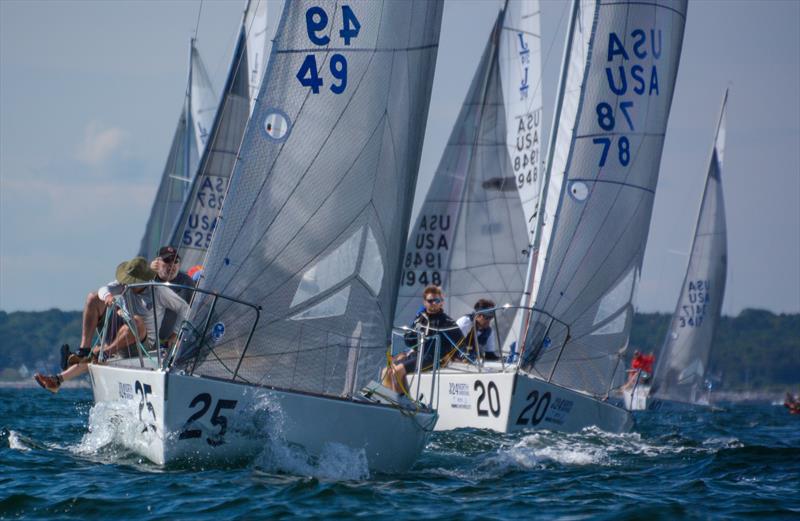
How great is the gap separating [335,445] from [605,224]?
735cm

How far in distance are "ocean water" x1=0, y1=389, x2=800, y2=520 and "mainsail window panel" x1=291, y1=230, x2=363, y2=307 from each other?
146 cm

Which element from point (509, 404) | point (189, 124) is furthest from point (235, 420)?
point (189, 124)

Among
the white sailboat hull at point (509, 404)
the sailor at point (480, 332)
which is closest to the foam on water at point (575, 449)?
the white sailboat hull at point (509, 404)

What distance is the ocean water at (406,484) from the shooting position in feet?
27.0

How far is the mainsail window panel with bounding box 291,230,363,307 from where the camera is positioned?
10531mm

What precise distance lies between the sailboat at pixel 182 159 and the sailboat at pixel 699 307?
36.8 feet

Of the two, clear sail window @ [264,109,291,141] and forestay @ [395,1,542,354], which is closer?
clear sail window @ [264,109,291,141]

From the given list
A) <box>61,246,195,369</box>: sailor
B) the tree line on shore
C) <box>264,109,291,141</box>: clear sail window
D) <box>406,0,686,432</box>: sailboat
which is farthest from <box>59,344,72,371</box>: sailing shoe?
the tree line on shore

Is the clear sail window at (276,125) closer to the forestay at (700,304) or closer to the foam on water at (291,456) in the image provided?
the foam on water at (291,456)

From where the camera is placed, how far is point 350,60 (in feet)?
34.9

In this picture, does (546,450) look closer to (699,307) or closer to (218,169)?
(218,169)

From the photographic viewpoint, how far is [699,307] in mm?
30703

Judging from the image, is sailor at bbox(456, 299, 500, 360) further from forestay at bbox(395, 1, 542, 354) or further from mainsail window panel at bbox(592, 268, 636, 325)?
forestay at bbox(395, 1, 542, 354)

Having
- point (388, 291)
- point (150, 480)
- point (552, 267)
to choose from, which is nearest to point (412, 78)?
point (388, 291)
